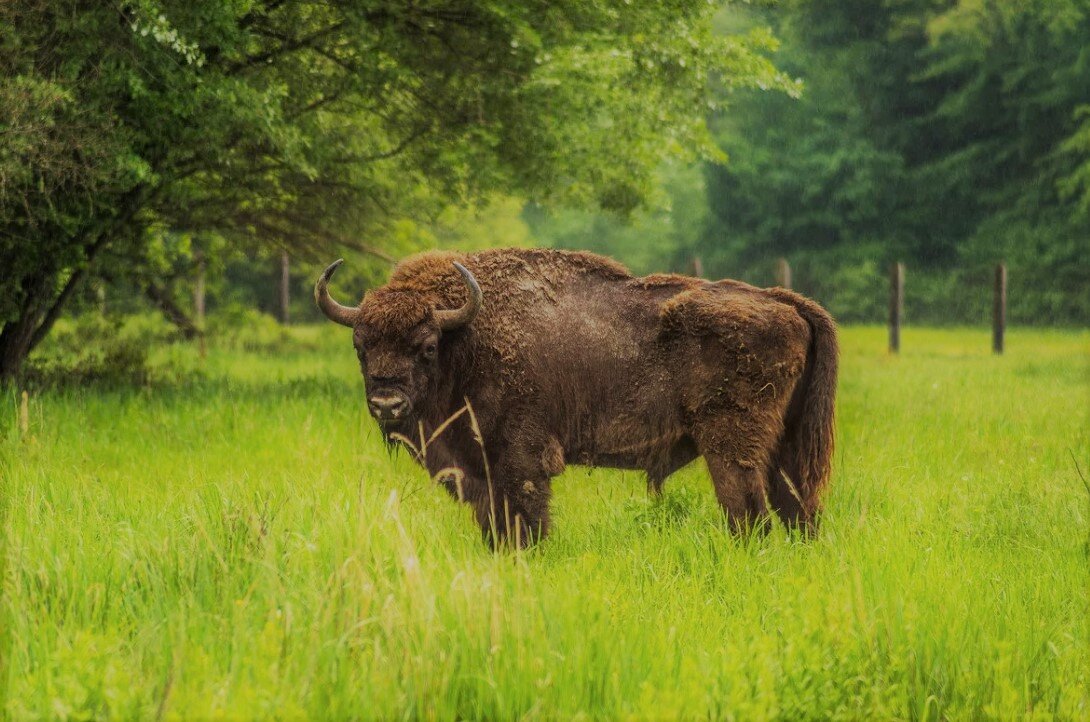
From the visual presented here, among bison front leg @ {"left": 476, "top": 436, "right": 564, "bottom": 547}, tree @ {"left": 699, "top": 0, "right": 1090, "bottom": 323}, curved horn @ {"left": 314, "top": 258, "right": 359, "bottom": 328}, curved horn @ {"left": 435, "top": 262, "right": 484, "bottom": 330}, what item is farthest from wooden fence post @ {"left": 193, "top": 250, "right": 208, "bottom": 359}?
tree @ {"left": 699, "top": 0, "right": 1090, "bottom": 323}

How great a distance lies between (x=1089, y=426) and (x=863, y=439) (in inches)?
100.0

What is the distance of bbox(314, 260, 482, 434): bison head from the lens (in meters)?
5.50

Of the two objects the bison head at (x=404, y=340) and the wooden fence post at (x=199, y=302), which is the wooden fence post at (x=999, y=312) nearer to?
the wooden fence post at (x=199, y=302)

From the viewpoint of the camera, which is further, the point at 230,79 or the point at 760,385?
the point at 230,79

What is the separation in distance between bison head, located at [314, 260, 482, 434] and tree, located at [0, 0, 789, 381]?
4.13m

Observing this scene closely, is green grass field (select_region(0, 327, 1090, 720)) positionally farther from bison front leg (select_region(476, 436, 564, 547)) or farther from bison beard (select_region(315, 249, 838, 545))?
bison beard (select_region(315, 249, 838, 545))

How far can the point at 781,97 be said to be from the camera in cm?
3800

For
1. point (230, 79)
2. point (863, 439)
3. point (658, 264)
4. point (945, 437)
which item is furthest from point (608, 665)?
point (658, 264)

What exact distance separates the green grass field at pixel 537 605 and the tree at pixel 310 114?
3.54 meters

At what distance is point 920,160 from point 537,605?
34323 millimetres

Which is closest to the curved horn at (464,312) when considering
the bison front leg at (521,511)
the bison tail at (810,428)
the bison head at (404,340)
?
the bison head at (404,340)

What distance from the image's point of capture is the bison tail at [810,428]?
5.80 metres

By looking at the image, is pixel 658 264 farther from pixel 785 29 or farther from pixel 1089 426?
pixel 1089 426

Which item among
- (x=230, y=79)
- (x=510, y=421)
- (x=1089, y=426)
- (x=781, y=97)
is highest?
(x=781, y=97)
